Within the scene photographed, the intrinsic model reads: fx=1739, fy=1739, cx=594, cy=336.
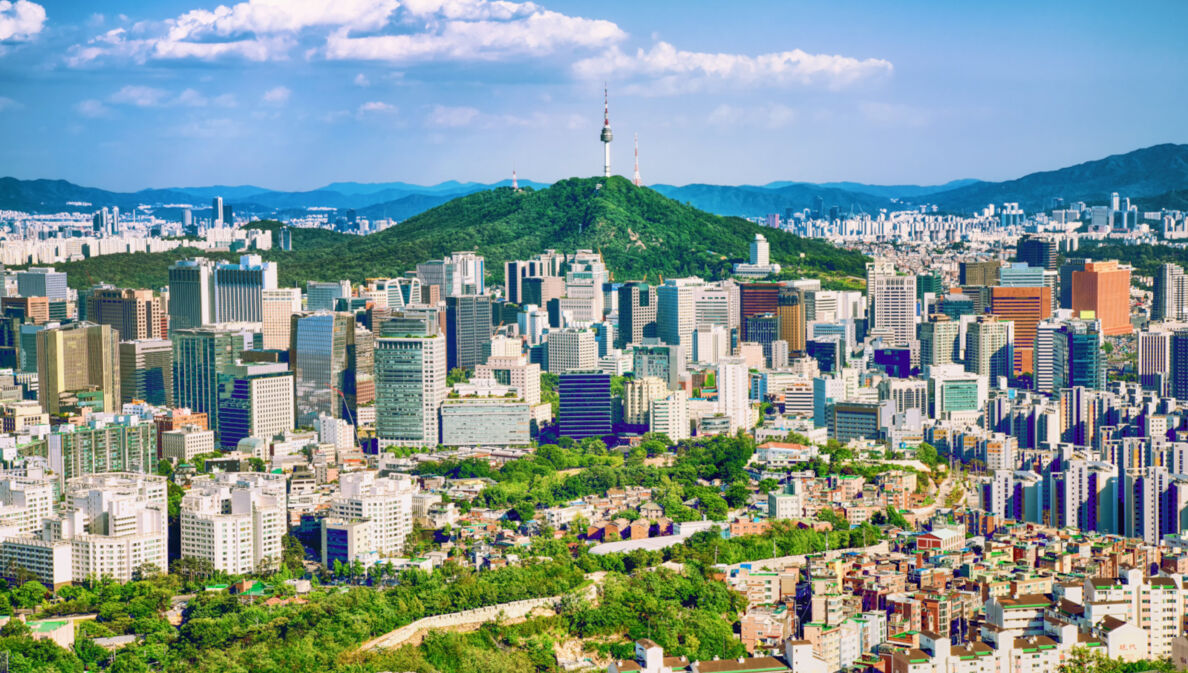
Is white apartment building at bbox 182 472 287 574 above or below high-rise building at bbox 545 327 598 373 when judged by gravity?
below

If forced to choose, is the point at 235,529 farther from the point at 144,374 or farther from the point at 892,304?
the point at 892,304

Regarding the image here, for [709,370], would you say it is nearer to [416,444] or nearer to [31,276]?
[416,444]

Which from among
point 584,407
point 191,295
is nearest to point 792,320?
point 584,407

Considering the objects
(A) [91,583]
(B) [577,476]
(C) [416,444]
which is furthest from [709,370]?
(A) [91,583]

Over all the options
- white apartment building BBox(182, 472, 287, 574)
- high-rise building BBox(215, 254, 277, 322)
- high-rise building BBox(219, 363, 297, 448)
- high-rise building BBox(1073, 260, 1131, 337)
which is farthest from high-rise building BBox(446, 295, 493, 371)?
white apartment building BBox(182, 472, 287, 574)

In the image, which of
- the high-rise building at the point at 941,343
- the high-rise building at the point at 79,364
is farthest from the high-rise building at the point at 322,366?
the high-rise building at the point at 941,343

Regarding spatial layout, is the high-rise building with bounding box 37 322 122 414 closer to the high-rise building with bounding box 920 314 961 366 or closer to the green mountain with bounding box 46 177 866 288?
the green mountain with bounding box 46 177 866 288

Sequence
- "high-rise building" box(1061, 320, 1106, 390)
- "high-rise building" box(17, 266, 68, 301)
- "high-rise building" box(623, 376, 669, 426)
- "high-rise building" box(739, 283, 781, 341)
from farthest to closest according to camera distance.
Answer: "high-rise building" box(17, 266, 68, 301)
"high-rise building" box(739, 283, 781, 341)
"high-rise building" box(1061, 320, 1106, 390)
"high-rise building" box(623, 376, 669, 426)
